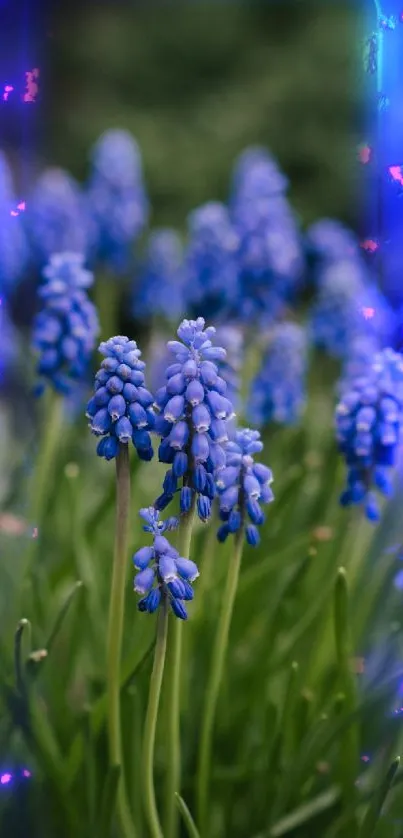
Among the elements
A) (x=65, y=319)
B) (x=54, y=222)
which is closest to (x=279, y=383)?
(x=65, y=319)

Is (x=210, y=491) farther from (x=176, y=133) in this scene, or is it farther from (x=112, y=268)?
(x=176, y=133)

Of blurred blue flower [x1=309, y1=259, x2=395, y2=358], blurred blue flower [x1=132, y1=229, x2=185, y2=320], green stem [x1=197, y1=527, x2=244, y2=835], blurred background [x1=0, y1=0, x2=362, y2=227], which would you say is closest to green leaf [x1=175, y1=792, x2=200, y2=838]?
green stem [x1=197, y1=527, x2=244, y2=835]

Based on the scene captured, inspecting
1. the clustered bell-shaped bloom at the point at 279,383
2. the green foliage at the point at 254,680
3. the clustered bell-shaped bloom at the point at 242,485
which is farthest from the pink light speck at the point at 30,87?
the clustered bell-shaped bloom at the point at 279,383

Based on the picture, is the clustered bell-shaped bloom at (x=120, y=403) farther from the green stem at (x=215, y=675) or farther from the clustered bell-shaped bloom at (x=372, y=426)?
the clustered bell-shaped bloom at (x=372, y=426)

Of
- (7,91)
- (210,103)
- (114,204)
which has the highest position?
A: (210,103)

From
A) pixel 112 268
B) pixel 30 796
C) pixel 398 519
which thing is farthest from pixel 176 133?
pixel 30 796

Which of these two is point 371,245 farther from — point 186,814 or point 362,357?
point 186,814
